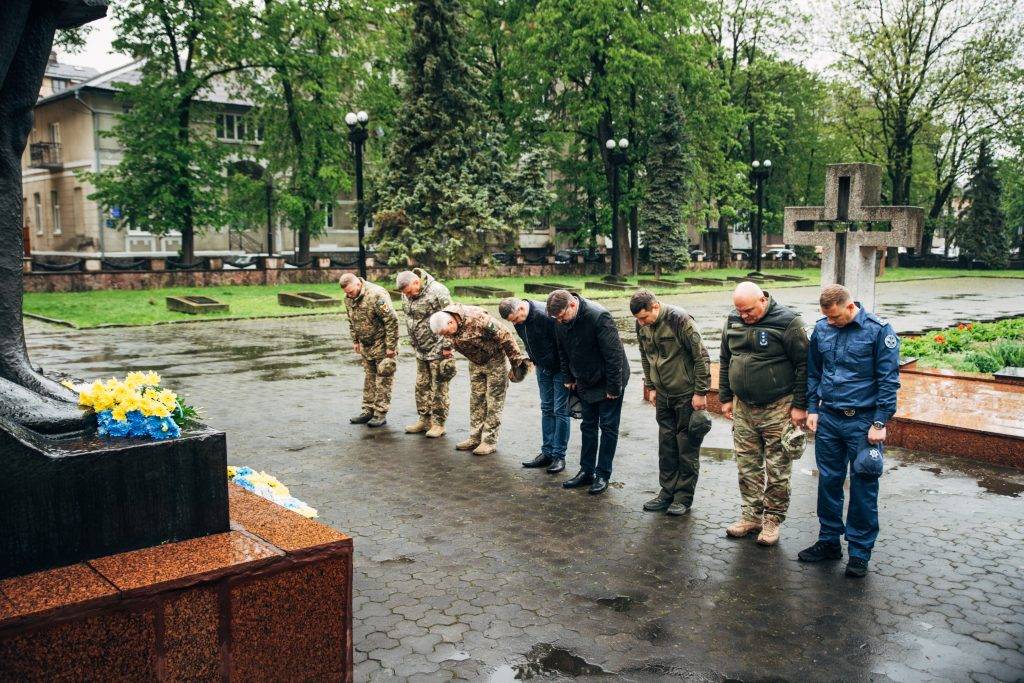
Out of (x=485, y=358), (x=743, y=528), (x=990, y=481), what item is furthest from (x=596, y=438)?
(x=990, y=481)

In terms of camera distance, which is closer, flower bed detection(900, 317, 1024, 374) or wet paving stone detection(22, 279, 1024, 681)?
wet paving stone detection(22, 279, 1024, 681)

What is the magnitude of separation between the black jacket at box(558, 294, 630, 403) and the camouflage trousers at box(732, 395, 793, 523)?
1.26 metres

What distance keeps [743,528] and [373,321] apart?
5.13 metres

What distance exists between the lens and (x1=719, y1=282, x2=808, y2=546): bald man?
5.96 metres

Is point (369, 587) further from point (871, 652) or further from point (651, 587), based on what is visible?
point (871, 652)

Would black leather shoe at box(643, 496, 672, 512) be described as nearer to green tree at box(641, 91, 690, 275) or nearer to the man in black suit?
the man in black suit

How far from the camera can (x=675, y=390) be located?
675 centimetres

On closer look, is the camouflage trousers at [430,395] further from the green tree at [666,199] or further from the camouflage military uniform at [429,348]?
the green tree at [666,199]

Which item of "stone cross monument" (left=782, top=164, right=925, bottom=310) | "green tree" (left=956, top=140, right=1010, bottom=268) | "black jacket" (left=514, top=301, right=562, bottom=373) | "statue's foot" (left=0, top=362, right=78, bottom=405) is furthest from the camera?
"green tree" (left=956, top=140, right=1010, bottom=268)

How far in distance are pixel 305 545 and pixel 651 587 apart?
95.2 inches

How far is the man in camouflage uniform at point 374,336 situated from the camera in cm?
962

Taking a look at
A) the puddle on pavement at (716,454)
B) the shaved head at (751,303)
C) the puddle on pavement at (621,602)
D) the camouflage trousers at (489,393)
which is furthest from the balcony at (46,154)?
the puddle on pavement at (621,602)

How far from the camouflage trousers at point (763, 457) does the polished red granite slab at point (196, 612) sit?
11.0 feet

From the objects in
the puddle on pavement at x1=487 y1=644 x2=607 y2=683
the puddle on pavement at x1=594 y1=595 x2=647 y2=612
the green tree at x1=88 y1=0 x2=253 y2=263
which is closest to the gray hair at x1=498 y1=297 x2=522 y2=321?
the puddle on pavement at x1=594 y1=595 x2=647 y2=612
